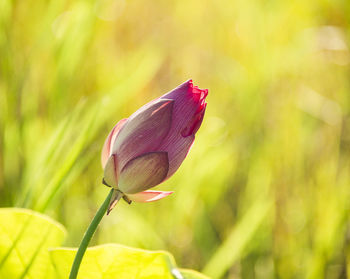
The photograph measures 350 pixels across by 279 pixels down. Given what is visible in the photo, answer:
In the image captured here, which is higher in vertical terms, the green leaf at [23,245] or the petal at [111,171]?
the petal at [111,171]

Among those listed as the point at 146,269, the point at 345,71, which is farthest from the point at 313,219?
the point at 146,269

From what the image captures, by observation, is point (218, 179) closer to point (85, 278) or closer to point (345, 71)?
point (345, 71)

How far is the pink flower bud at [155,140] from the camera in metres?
0.37

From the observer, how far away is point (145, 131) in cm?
37

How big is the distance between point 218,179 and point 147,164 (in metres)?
0.83

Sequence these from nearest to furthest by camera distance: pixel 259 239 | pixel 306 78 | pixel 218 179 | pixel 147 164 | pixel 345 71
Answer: pixel 147 164 < pixel 259 239 < pixel 218 179 < pixel 345 71 < pixel 306 78

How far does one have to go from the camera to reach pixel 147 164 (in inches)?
14.5

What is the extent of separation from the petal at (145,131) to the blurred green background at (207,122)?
225mm

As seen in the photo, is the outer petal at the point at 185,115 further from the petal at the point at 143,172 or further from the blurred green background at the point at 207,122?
the blurred green background at the point at 207,122

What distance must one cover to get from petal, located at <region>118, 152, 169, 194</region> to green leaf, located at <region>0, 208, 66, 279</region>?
11 cm

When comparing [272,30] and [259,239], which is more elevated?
[272,30]

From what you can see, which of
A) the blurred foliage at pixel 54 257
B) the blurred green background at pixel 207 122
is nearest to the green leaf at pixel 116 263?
the blurred foliage at pixel 54 257

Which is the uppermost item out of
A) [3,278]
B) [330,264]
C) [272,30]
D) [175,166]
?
[272,30]

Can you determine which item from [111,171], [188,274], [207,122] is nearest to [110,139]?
[111,171]
